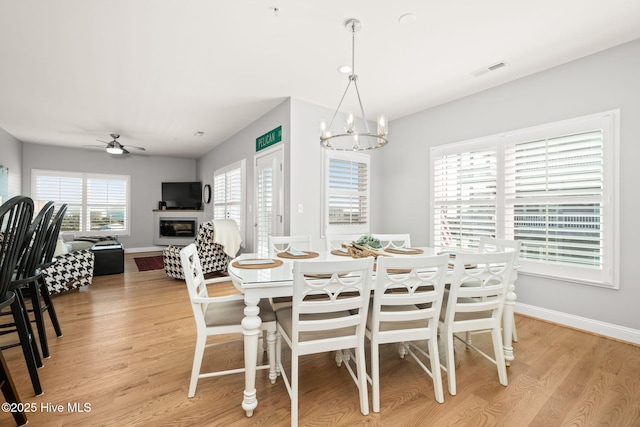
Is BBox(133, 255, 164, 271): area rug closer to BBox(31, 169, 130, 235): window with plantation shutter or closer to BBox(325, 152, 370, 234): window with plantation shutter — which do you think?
BBox(31, 169, 130, 235): window with plantation shutter

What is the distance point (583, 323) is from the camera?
275 centimetres

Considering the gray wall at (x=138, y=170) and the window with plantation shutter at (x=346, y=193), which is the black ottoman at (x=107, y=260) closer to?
the gray wall at (x=138, y=170)

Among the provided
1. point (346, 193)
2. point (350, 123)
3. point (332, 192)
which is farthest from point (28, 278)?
point (346, 193)

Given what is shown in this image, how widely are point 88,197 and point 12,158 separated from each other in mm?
1660

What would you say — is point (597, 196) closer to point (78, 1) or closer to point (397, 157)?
point (397, 157)

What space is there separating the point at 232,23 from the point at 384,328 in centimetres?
253

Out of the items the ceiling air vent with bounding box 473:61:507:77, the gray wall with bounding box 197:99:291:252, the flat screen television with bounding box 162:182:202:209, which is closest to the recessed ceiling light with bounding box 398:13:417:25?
the ceiling air vent with bounding box 473:61:507:77

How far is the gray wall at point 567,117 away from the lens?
252cm

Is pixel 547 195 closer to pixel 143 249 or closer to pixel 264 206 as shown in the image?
pixel 264 206

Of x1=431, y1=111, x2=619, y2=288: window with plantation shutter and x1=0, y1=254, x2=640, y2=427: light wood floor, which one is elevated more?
x1=431, y1=111, x2=619, y2=288: window with plantation shutter

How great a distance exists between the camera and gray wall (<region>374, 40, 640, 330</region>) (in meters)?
2.52

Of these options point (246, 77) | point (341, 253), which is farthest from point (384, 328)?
point (246, 77)

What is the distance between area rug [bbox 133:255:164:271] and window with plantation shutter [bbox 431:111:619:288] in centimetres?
522

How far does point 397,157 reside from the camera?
4590 millimetres
